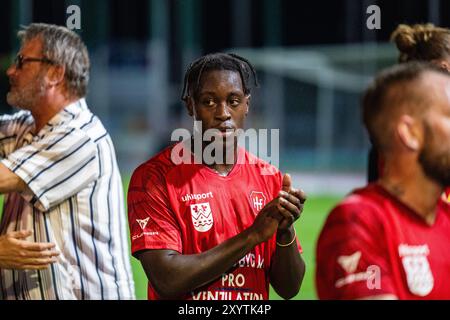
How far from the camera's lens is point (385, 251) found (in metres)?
2.14

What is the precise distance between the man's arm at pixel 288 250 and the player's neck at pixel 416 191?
22.8 inches

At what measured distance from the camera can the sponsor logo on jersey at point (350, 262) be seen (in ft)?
6.86

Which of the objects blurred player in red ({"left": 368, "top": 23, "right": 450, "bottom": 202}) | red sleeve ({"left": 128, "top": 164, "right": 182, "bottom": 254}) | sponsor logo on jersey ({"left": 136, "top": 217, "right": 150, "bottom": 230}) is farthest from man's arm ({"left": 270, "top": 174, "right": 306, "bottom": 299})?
blurred player in red ({"left": 368, "top": 23, "right": 450, "bottom": 202})

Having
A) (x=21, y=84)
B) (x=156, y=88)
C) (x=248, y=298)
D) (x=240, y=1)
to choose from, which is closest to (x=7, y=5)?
(x=156, y=88)

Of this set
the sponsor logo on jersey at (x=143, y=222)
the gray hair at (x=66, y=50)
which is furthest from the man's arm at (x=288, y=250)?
the gray hair at (x=66, y=50)

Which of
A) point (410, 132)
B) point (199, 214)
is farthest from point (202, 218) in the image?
point (410, 132)

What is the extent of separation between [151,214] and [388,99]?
3.86ft

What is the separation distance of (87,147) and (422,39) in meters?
1.66

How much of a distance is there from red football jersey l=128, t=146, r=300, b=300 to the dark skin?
2.3 inches

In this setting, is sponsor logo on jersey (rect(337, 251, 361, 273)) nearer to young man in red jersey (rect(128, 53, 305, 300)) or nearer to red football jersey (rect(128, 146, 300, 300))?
young man in red jersey (rect(128, 53, 305, 300))

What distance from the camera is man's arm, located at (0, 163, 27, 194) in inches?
143

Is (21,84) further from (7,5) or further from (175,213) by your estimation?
(7,5)
